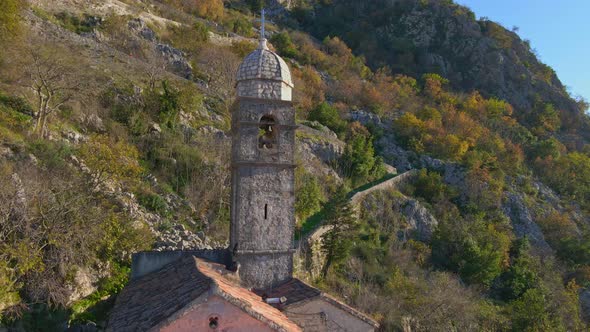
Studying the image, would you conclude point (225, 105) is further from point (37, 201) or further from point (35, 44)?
point (37, 201)

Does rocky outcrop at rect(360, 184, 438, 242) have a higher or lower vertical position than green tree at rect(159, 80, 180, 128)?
lower

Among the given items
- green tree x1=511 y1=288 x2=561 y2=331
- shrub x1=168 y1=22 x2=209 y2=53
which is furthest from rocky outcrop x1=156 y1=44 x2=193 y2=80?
green tree x1=511 y1=288 x2=561 y2=331

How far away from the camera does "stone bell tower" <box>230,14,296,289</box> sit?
1261 centimetres

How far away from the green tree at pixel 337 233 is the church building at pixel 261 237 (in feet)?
38.0

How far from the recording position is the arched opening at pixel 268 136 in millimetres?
13194

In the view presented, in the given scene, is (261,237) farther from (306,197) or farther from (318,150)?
(318,150)

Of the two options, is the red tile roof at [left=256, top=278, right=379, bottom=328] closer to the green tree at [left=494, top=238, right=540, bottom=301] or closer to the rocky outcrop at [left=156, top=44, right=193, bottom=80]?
the green tree at [left=494, top=238, right=540, bottom=301]

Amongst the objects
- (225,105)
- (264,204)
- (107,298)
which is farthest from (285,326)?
(225,105)

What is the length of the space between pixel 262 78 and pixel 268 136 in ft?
5.62

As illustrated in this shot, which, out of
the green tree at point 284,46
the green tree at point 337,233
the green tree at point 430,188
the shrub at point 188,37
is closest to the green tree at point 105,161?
the green tree at point 337,233

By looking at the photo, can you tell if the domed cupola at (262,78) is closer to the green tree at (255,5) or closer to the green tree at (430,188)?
the green tree at (430,188)

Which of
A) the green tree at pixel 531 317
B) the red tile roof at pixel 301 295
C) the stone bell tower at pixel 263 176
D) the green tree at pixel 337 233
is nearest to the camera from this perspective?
the red tile roof at pixel 301 295

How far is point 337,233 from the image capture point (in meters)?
25.0

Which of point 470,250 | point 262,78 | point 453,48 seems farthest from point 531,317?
point 453,48
